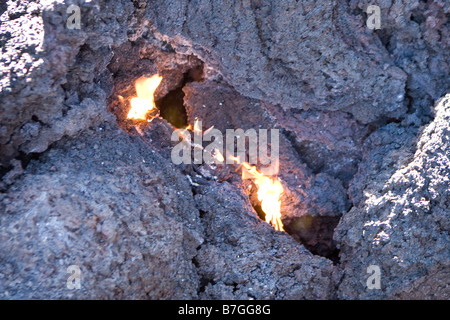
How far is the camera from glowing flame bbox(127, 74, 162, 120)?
232cm

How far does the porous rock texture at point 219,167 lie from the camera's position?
1.84 meters

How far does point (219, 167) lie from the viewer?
2377mm

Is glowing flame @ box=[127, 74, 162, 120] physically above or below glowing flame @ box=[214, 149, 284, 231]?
above

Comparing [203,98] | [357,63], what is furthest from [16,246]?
[357,63]

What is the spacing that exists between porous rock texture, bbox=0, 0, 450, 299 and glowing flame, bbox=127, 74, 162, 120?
4 centimetres

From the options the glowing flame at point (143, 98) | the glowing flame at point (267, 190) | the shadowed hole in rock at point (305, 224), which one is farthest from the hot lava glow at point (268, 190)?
the glowing flame at point (143, 98)

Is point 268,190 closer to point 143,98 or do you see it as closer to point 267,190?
point 267,190

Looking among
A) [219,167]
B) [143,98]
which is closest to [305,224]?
[219,167]

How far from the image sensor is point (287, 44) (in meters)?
2.18

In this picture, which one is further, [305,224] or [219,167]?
[305,224]

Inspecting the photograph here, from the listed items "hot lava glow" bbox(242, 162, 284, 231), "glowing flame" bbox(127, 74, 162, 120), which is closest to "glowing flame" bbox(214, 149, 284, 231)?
"hot lava glow" bbox(242, 162, 284, 231)

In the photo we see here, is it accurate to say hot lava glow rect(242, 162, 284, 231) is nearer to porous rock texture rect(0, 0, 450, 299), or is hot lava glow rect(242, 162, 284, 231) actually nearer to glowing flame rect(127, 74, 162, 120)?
porous rock texture rect(0, 0, 450, 299)

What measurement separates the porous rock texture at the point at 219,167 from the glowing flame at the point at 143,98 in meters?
0.04

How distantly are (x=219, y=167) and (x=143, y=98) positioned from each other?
47cm
